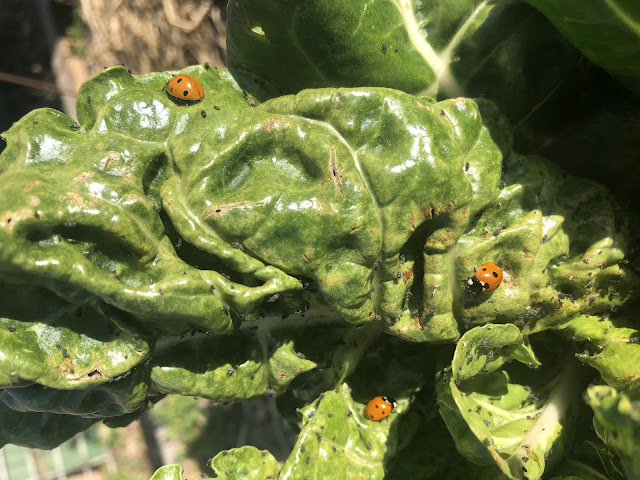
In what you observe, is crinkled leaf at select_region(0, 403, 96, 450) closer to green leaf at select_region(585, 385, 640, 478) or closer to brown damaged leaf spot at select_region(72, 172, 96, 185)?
brown damaged leaf spot at select_region(72, 172, 96, 185)

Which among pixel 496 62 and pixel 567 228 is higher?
pixel 496 62

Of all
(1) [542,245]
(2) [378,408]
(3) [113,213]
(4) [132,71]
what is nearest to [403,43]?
(1) [542,245]

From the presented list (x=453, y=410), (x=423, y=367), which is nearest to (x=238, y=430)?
(x=423, y=367)

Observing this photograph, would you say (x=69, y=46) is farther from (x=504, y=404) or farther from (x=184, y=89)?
(x=504, y=404)

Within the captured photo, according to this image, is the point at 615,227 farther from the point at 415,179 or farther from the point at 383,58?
the point at 383,58

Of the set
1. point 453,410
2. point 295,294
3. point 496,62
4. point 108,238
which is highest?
point 496,62

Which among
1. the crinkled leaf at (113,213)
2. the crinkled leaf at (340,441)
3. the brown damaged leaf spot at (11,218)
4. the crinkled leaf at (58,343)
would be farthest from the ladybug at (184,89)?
the crinkled leaf at (340,441)
